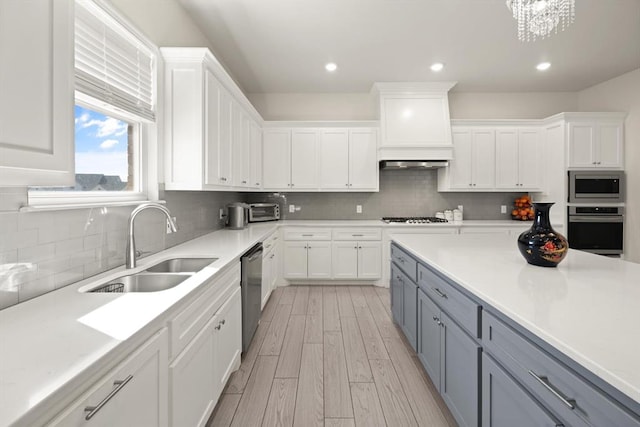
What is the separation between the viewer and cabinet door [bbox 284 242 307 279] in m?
4.29

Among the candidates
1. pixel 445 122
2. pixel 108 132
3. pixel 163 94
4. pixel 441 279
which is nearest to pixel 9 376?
pixel 108 132

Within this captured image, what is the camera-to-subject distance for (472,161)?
4.47 m

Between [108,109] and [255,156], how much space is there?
2.28 meters

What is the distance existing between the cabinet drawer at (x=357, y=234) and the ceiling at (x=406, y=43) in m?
2.11

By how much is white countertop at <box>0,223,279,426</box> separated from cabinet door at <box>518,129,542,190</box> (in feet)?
15.5

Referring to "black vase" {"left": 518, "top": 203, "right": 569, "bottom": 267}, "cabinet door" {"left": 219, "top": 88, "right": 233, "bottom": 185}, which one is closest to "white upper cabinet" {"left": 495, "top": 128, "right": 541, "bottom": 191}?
"black vase" {"left": 518, "top": 203, "right": 569, "bottom": 267}

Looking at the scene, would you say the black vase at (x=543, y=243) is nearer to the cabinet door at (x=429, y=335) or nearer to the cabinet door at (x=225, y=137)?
the cabinet door at (x=429, y=335)

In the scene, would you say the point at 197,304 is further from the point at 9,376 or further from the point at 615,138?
the point at 615,138

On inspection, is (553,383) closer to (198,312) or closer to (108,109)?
(198,312)

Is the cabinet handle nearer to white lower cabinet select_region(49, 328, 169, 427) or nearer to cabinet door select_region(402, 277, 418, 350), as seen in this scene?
cabinet door select_region(402, 277, 418, 350)

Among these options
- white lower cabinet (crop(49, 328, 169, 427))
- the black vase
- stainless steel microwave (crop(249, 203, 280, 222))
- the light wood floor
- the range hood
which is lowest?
the light wood floor

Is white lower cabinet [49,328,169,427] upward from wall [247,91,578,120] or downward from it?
downward

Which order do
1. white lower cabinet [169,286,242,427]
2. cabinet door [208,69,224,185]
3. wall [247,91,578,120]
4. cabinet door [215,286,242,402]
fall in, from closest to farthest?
1. white lower cabinet [169,286,242,427]
2. cabinet door [215,286,242,402]
3. cabinet door [208,69,224,185]
4. wall [247,91,578,120]

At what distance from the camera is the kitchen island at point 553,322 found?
0.75 meters
